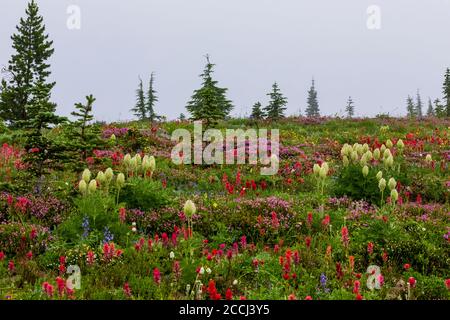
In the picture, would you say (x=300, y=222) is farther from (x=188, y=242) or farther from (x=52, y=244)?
(x=52, y=244)

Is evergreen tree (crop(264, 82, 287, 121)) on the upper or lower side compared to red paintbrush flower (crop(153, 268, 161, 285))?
upper

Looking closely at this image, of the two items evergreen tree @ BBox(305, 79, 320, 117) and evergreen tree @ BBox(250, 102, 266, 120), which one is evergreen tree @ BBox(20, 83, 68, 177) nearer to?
evergreen tree @ BBox(250, 102, 266, 120)

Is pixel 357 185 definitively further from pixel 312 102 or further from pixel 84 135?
pixel 312 102

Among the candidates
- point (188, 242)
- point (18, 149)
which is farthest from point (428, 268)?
point (18, 149)

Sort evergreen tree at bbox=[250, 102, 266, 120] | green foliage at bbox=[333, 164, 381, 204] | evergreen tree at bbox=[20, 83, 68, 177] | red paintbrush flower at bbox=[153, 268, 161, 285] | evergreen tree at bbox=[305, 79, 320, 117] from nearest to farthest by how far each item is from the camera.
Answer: red paintbrush flower at bbox=[153, 268, 161, 285] → evergreen tree at bbox=[20, 83, 68, 177] → green foliage at bbox=[333, 164, 381, 204] → evergreen tree at bbox=[250, 102, 266, 120] → evergreen tree at bbox=[305, 79, 320, 117]

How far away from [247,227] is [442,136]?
552 inches

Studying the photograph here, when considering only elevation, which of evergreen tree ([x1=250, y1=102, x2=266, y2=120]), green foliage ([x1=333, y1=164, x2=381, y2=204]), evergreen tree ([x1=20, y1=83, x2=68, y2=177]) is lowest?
green foliage ([x1=333, y1=164, x2=381, y2=204])

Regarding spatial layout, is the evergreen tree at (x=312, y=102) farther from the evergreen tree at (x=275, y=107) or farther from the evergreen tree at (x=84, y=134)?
the evergreen tree at (x=84, y=134)

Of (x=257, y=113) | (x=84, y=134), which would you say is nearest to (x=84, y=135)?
(x=84, y=134)

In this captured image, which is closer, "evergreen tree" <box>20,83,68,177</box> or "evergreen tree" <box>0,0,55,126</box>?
"evergreen tree" <box>20,83,68,177</box>

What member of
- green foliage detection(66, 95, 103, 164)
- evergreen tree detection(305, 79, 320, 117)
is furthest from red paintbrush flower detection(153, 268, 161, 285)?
evergreen tree detection(305, 79, 320, 117)

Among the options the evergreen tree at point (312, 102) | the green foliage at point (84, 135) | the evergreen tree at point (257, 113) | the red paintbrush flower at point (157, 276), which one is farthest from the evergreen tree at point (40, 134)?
the evergreen tree at point (312, 102)

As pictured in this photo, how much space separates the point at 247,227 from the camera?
305 inches

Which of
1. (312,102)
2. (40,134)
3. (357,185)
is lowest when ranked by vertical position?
(357,185)
